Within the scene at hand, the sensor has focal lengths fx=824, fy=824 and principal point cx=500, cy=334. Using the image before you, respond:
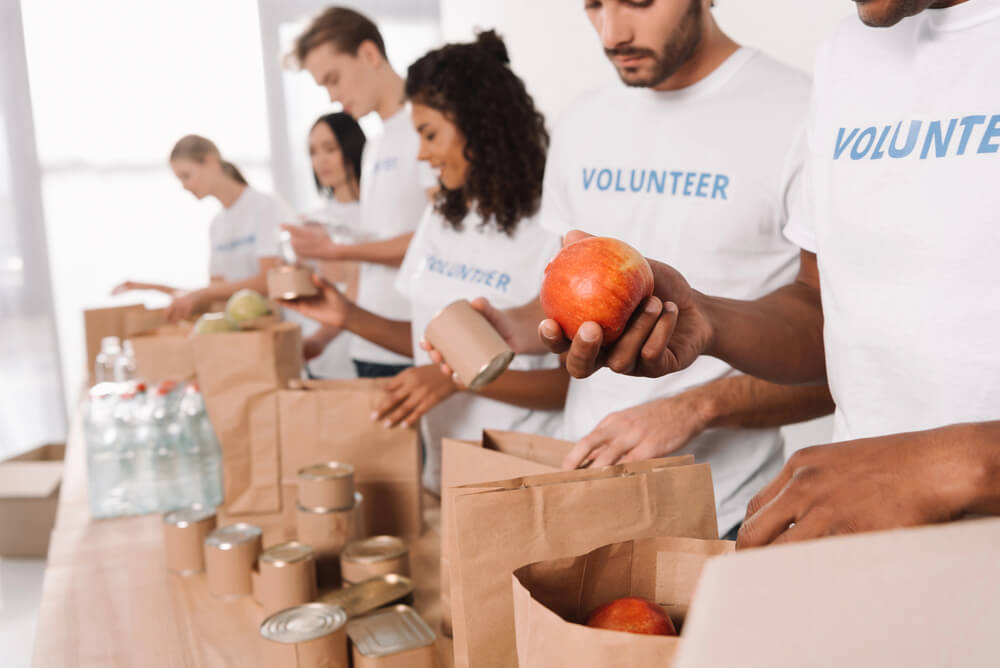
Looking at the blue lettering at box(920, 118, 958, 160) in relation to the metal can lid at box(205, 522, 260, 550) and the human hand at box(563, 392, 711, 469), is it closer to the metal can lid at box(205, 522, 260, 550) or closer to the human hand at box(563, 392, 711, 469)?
the human hand at box(563, 392, 711, 469)

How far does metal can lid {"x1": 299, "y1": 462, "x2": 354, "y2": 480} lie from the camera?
3.84 feet

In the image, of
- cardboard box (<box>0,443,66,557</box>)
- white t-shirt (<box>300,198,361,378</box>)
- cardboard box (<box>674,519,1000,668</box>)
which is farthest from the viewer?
white t-shirt (<box>300,198,361,378</box>)

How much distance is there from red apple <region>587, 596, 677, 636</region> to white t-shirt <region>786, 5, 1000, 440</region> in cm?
36

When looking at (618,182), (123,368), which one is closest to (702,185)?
(618,182)

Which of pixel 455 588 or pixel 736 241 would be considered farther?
pixel 736 241

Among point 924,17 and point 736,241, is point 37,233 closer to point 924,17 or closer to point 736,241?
point 736,241

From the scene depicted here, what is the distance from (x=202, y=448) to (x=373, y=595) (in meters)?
0.77

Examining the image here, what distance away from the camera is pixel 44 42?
4828mm

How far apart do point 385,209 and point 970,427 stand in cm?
210

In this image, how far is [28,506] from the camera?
8.95 feet

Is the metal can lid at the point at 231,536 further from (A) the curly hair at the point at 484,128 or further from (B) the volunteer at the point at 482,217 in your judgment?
(A) the curly hair at the point at 484,128

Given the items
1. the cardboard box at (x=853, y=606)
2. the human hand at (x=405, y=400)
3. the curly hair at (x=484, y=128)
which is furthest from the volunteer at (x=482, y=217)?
the cardboard box at (x=853, y=606)

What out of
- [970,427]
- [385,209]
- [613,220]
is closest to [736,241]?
[613,220]

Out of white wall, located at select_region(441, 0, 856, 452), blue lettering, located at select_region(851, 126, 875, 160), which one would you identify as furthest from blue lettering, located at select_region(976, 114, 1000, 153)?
white wall, located at select_region(441, 0, 856, 452)
